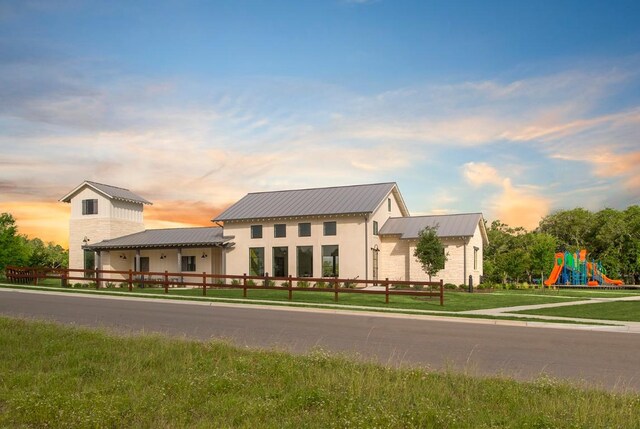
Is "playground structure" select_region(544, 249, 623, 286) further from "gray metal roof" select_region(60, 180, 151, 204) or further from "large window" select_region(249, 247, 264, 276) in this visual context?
"gray metal roof" select_region(60, 180, 151, 204)

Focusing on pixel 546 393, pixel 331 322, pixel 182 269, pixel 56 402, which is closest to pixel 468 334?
pixel 331 322

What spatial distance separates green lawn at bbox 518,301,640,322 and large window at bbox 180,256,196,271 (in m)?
28.0

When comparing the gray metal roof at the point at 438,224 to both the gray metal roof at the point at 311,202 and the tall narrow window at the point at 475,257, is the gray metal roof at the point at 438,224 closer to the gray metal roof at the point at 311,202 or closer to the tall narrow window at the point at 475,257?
the tall narrow window at the point at 475,257

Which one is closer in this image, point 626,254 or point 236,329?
point 236,329

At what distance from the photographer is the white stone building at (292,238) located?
39344 mm

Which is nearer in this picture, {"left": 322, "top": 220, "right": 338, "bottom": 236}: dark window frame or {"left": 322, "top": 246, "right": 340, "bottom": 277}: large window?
{"left": 322, "top": 246, "right": 340, "bottom": 277}: large window

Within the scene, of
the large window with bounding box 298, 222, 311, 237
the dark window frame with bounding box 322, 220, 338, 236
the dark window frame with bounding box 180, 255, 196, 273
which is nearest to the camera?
the dark window frame with bounding box 322, 220, 338, 236

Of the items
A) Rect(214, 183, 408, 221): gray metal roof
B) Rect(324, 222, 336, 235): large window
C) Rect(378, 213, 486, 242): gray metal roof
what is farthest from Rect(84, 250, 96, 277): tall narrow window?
Rect(378, 213, 486, 242): gray metal roof

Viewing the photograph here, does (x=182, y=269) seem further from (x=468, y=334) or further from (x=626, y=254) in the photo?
(x=626, y=254)

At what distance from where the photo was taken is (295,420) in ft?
23.7

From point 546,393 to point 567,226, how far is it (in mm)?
71353

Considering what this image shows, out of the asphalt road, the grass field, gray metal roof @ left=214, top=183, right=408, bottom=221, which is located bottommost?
the asphalt road

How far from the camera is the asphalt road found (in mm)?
11062

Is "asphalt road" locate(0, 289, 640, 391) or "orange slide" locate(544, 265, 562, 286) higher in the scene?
"asphalt road" locate(0, 289, 640, 391)
